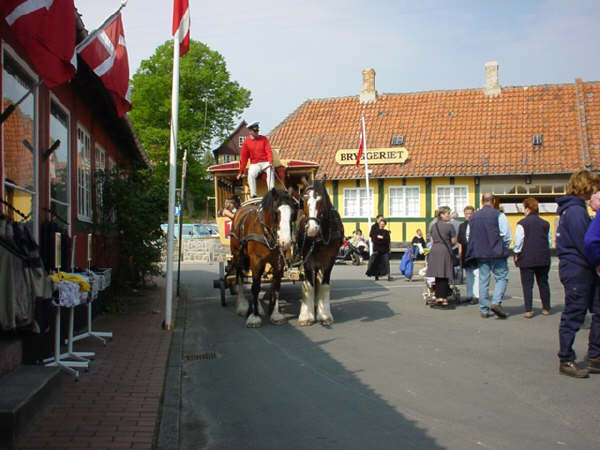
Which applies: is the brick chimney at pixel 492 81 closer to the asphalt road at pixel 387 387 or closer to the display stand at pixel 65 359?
the asphalt road at pixel 387 387

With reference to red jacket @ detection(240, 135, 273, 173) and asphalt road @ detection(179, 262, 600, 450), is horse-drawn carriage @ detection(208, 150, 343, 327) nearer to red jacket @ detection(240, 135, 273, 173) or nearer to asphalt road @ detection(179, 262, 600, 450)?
asphalt road @ detection(179, 262, 600, 450)

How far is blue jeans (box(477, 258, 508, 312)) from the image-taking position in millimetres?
10453

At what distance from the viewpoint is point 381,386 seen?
20.1 feet

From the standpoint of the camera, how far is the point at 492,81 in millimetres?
33156

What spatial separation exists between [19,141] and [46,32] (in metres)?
2.02

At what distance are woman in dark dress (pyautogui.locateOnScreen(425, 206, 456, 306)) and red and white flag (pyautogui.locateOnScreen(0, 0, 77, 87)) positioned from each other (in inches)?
297

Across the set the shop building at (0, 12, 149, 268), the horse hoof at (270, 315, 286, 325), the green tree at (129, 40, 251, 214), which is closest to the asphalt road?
the horse hoof at (270, 315, 286, 325)

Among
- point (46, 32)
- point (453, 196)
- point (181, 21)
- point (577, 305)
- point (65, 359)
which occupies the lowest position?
point (65, 359)

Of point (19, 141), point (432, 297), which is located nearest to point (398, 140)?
point (432, 297)

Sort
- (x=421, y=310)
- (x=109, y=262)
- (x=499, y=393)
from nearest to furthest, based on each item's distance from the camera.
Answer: (x=499, y=393) < (x=421, y=310) < (x=109, y=262)

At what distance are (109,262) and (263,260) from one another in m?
4.61

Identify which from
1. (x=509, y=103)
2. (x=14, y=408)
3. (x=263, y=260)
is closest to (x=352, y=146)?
(x=509, y=103)

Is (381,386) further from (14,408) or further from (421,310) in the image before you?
(421,310)

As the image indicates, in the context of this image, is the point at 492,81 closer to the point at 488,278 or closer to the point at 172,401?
the point at 488,278
